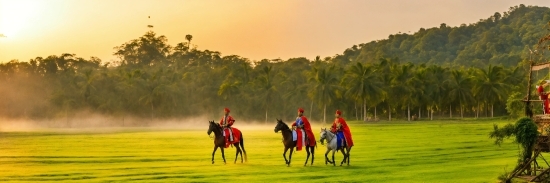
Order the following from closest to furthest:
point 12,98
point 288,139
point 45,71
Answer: point 288,139
point 12,98
point 45,71

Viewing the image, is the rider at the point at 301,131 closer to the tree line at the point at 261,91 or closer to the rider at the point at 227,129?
the rider at the point at 227,129

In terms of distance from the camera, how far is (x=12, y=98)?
10088 cm

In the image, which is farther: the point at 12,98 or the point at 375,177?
the point at 12,98

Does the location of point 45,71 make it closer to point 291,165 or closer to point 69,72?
point 69,72

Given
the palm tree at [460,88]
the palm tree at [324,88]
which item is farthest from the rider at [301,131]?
the palm tree at [460,88]

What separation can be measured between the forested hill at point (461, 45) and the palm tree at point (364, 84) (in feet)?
207

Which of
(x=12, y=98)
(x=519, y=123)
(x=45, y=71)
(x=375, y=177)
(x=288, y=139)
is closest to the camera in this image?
(x=519, y=123)

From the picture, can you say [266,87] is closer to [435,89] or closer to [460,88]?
[435,89]

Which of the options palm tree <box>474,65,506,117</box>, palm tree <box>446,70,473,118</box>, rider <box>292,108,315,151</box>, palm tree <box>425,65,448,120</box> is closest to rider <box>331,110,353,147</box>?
rider <box>292,108,315,151</box>

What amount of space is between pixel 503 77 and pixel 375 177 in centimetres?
7922

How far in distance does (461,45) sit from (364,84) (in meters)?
108

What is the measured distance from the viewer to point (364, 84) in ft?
293

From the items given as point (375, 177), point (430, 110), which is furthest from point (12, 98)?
point (375, 177)

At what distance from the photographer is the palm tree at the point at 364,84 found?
8925 cm
